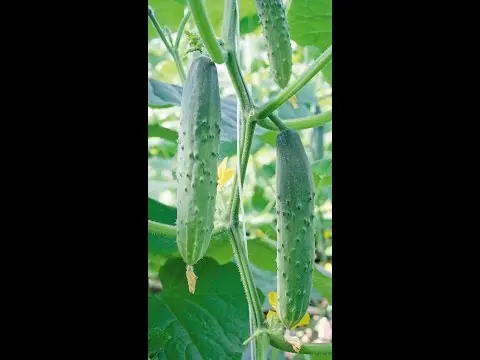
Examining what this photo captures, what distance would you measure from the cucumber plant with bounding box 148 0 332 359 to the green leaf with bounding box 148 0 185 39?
0.21 m

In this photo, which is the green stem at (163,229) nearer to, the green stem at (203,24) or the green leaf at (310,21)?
the green stem at (203,24)

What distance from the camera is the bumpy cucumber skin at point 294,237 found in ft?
3.44

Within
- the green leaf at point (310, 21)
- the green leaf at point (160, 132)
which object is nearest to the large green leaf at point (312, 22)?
the green leaf at point (310, 21)

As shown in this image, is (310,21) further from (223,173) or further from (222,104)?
(223,173)

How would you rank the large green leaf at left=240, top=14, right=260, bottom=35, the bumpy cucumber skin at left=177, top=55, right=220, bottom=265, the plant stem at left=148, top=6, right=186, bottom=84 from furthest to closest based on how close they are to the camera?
the plant stem at left=148, top=6, right=186, bottom=84, the large green leaf at left=240, top=14, right=260, bottom=35, the bumpy cucumber skin at left=177, top=55, right=220, bottom=265

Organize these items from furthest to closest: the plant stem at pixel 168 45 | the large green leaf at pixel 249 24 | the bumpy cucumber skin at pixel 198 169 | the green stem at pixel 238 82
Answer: the plant stem at pixel 168 45, the large green leaf at pixel 249 24, the green stem at pixel 238 82, the bumpy cucumber skin at pixel 198 169

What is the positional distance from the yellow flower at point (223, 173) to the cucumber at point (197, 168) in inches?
8.5

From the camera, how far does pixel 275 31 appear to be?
109cm

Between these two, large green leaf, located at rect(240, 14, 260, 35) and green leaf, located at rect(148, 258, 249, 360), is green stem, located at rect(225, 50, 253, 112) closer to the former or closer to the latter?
large green leaf, located at rect(240, 14, 260, 35)

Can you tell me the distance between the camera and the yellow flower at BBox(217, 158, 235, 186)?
1.25 meters

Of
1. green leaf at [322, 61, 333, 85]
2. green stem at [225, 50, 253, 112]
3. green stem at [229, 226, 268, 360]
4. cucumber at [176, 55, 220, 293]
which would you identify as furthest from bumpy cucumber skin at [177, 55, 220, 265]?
green leaf at [322, 61, 333, 85]
